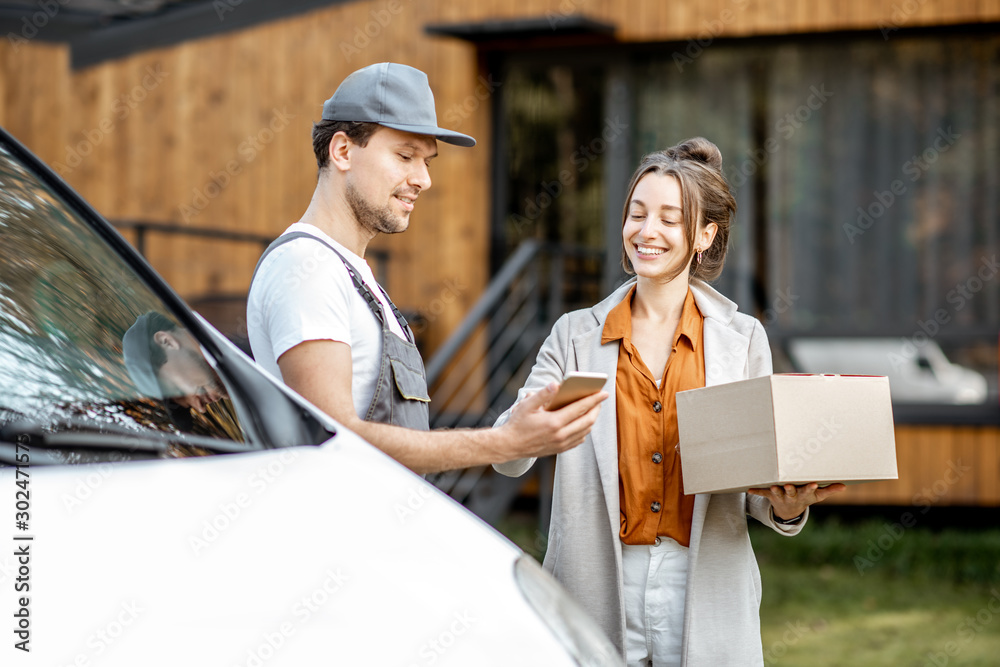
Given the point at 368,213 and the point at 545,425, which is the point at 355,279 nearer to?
the point at 368,213

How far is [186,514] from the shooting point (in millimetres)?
1551

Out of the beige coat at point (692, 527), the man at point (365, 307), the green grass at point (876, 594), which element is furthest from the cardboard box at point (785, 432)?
the green grass at point (876, 594)

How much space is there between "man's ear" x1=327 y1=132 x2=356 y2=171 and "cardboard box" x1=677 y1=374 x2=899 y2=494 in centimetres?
92

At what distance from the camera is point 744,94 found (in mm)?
8445

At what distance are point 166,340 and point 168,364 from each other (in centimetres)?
6

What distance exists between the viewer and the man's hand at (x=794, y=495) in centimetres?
230

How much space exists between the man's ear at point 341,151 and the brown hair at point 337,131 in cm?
1

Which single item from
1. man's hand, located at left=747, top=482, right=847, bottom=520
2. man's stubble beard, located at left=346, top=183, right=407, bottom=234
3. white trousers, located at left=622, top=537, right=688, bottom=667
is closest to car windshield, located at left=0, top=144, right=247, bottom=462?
man's stubble beard, located at left=346, top=183, right=407, bottom=234

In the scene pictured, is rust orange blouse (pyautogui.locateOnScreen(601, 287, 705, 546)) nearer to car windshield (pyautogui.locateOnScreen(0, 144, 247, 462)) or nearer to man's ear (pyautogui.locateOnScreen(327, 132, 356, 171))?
man's ear (pyautogui.locateOnScreen(327, 132, 356, 171))

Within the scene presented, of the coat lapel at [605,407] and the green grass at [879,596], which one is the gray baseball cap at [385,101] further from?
the green grass at [879,596]

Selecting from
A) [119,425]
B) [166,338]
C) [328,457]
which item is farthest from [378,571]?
[166,338]

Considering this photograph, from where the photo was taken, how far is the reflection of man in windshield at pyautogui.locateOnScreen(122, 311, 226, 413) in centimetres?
181

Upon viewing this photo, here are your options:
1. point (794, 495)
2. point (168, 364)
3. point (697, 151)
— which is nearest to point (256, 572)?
point (168, 364)

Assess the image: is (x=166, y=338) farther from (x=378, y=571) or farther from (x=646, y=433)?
(x=646, y=433)
